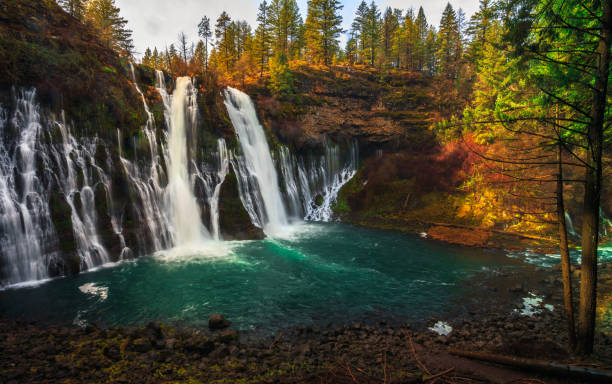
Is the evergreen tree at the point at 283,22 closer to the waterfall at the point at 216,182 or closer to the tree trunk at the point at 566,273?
the waterfall at the point at 216,182

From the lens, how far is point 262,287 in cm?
1166

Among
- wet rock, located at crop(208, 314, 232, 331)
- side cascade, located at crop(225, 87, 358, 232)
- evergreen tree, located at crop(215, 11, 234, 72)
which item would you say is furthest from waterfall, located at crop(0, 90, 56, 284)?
evergreen tree, located at crop(215, 11, 234, 72)

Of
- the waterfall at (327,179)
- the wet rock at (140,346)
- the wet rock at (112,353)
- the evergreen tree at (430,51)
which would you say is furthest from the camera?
the evergreen tree at (430,51)

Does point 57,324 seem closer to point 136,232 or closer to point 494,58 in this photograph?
point 136,232

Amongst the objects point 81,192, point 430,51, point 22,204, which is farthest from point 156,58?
point 22,204

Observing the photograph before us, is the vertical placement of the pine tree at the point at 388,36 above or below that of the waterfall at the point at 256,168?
above

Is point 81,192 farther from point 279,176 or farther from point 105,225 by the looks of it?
point 279,176

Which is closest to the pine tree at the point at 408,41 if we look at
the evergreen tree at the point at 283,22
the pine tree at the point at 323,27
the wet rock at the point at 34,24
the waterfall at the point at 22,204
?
the pine tree at the point at 323,27

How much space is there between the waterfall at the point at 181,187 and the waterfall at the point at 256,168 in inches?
157

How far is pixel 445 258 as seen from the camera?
16.1 m

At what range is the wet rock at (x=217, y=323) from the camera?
27.6 feet

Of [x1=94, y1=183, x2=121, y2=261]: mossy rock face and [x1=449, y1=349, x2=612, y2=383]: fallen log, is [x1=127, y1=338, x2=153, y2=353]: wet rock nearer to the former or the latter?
[x1=449, y1=349, x2=612, y2=383]: fallen log

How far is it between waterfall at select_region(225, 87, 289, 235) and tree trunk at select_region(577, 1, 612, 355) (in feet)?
58.4

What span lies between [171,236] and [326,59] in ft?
114
